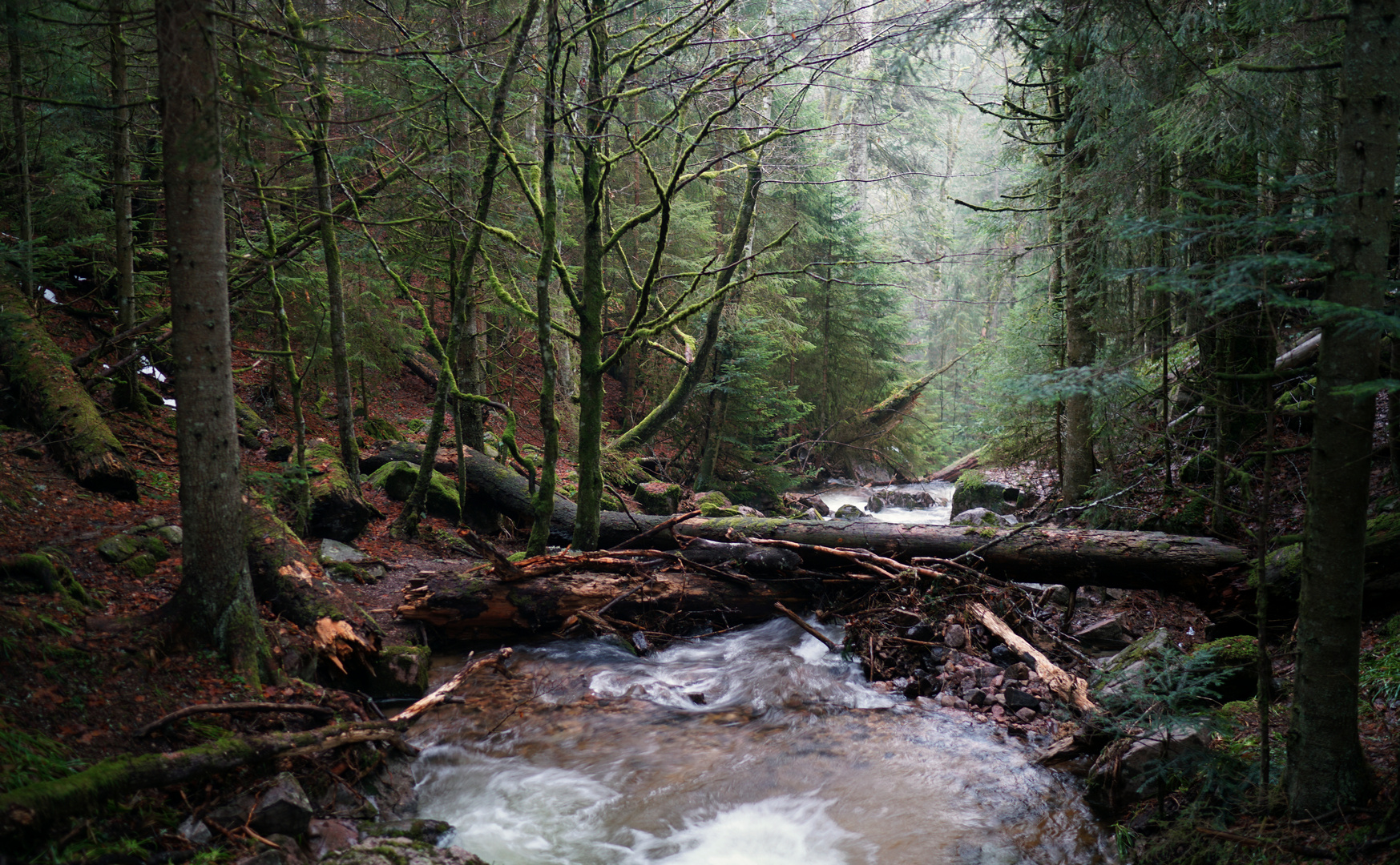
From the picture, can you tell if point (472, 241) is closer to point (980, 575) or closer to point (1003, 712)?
point (980, 575)

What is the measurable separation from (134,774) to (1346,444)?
217 inches

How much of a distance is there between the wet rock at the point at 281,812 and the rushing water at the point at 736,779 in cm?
118

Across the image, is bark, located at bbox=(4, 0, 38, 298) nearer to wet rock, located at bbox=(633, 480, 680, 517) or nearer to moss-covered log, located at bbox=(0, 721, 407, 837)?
moss-covered log, located at bbox=(0, 721, 407, 837)

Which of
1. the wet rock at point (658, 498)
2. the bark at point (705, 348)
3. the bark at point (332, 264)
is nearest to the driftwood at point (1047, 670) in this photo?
the wet rock at point (658, 498)

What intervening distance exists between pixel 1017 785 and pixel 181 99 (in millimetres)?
6934

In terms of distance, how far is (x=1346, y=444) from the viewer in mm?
2846

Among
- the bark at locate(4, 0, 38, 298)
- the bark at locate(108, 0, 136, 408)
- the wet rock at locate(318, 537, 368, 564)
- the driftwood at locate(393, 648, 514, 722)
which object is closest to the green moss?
the driftwood at locate(393, 648, 514, 722)

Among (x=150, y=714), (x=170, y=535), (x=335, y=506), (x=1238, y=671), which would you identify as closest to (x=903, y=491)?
(x=1238, y=671)

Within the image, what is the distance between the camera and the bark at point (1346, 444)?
2.76 metres

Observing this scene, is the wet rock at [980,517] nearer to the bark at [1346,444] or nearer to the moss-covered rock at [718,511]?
the moss-covered rock at [718,511]

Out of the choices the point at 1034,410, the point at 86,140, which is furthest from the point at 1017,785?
the point at 86,140

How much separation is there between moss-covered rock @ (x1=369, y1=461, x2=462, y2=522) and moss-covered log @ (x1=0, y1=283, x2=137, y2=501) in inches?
125

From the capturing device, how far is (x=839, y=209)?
18781 mm

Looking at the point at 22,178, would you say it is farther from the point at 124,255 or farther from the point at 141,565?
the point at 141,565
